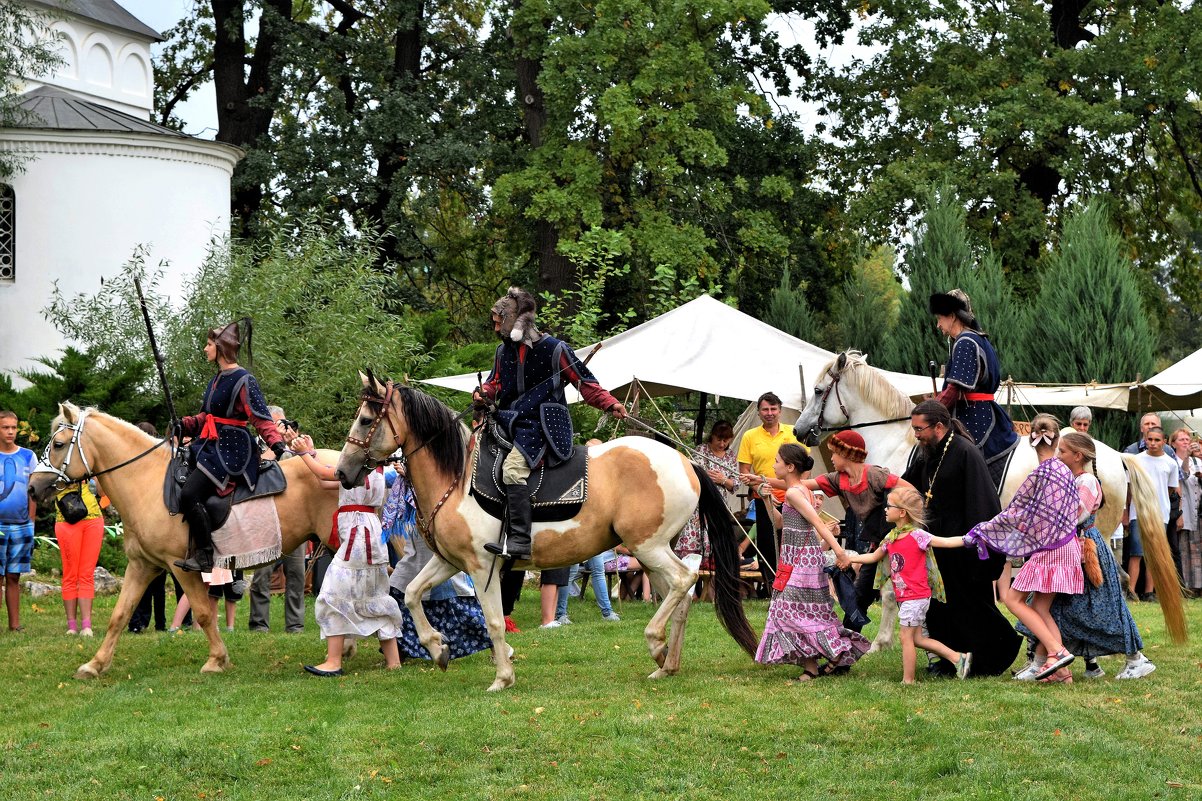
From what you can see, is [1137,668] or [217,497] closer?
[1137,668]

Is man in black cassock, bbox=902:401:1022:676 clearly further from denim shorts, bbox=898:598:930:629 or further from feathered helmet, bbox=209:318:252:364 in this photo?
feathered helmet, bbox=209:318:252:364

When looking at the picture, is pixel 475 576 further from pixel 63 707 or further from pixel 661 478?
pixel 63 707

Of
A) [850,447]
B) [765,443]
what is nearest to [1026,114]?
[765,443]

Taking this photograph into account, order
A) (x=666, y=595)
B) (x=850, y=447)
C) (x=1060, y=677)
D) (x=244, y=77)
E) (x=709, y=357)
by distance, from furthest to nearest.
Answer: (x=244, y=77) < (x=709, y=357) < (x=850, y=447) < (x=666, y=595) < (x=1060, y=677)

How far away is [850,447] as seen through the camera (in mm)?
9375

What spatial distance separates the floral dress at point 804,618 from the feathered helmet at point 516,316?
2.15 m

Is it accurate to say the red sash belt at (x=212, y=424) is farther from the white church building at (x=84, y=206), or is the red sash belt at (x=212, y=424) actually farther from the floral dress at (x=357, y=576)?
the white church building at (x=84, y=206)

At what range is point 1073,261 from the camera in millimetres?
22281

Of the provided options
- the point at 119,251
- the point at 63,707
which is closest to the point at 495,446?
the point at 63,707

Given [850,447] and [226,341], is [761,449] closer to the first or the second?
[850,447]

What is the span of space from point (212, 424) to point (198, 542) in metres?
0.84

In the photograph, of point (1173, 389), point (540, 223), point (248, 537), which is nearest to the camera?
point (248, 537)

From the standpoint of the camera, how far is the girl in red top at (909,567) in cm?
852

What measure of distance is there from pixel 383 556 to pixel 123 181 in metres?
18.5
